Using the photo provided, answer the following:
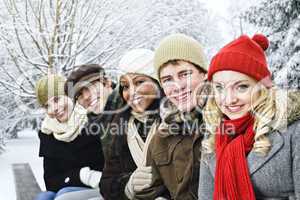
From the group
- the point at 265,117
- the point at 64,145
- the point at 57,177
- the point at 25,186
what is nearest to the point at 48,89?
the point at 64,145

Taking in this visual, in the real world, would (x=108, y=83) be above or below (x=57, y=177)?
above

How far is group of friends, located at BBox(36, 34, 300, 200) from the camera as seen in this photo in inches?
75.3

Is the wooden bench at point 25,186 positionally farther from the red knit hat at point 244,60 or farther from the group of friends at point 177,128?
the red knit hat at point 244,60

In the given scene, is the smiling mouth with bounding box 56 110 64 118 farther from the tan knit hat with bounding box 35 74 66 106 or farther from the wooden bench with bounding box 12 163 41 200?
the wooden bench with bounding box 12 163 41 200

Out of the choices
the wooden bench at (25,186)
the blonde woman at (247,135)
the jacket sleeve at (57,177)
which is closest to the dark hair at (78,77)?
the jacket sleeve at (57,177)

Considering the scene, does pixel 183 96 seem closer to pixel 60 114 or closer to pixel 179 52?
pixel 179 52

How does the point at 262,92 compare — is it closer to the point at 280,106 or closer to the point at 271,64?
the point at 280,106

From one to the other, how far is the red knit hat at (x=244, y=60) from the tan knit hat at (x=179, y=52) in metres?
0.40

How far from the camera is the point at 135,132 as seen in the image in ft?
9.45

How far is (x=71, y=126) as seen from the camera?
362 cm

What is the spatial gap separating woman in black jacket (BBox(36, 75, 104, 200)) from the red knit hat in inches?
67.8

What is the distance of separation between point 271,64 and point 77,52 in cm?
490

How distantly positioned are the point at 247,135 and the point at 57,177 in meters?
2.12

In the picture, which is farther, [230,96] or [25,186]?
[25,186]
